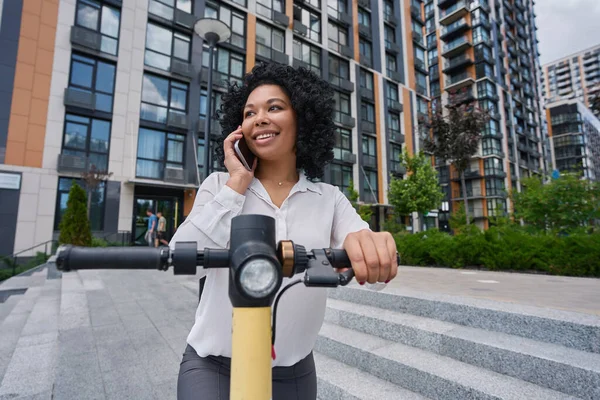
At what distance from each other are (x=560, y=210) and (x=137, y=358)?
11.1 meters

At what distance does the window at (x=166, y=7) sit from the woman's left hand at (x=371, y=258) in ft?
65.3

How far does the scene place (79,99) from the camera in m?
14.0

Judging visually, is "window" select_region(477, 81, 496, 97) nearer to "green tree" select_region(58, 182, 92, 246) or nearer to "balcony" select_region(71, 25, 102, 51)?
"balcony" select_region(71, 25, 102, 51)

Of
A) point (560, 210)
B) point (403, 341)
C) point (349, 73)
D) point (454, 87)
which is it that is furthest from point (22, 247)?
point (454, 87)

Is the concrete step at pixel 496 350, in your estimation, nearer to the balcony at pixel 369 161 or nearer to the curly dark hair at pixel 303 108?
Answer: the curly dark hair at pixel 303 108

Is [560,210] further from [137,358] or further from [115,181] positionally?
[115,181]

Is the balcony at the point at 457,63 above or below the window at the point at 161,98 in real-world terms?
above

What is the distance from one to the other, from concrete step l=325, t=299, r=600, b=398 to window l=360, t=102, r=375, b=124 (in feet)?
79.0

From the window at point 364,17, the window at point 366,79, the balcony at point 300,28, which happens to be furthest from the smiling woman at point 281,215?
the window at point 364,17

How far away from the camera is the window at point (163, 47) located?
16219 mm

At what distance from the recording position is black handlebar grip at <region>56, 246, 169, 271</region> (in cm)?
69

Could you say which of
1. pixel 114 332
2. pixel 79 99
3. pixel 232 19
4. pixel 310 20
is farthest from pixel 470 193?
pixel 114 332

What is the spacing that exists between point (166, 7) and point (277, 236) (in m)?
20.2

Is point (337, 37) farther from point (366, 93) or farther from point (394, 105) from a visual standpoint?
point (394, 105)
